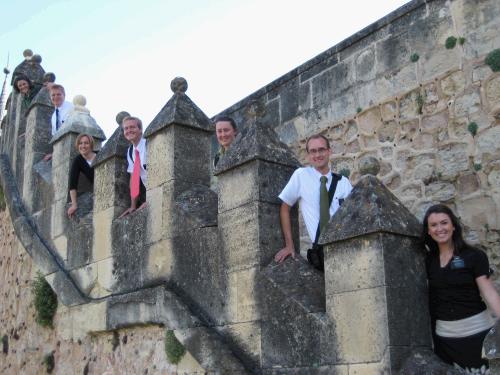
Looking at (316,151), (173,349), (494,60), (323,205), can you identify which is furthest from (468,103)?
(173,349)

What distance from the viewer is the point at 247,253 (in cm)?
461

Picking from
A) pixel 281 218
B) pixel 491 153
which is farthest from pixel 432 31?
pixel 281 218

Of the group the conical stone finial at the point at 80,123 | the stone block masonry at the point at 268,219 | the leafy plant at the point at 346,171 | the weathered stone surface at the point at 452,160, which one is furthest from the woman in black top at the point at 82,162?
the weathered stone surface at the point at 452,160

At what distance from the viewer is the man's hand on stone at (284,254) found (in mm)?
4496

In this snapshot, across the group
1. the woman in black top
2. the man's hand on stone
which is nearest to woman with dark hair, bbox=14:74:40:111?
the woman in black top

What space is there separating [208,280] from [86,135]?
2.81 m

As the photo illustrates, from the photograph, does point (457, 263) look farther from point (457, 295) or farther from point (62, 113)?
point (62, 113)

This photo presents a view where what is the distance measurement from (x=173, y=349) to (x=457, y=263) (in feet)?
7.32

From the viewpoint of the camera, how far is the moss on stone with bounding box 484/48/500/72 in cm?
630

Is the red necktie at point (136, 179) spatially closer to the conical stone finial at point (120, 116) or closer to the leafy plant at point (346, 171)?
the conical stone finial at point (120, 116)

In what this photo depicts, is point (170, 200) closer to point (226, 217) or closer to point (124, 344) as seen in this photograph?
point (226, 217)

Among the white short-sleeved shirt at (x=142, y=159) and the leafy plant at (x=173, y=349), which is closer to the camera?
the leafy plant at (x=173, y=349)

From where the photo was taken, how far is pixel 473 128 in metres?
6.46

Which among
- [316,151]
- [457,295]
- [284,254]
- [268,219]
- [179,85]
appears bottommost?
[457,295]
